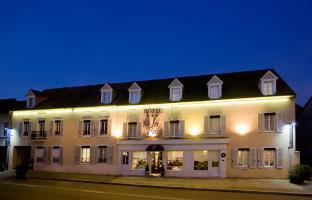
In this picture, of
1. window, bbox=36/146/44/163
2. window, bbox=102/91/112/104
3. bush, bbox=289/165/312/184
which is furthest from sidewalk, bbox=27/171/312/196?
window, bbox=102/91/112/104

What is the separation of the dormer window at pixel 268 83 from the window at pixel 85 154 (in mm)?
16775

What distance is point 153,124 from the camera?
118ft

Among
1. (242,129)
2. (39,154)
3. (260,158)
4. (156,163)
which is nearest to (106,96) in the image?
(156,163)

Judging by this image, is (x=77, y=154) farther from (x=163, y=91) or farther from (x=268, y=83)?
(x=268, y=83)

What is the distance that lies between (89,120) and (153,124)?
6706 mm

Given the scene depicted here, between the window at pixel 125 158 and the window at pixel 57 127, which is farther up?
the window at pixel 57 127

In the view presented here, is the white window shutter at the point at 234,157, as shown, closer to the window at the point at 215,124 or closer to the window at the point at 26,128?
the window at the point at 215,124

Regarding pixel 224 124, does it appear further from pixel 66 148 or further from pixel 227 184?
pixel 66 148

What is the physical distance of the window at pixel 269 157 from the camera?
1235 inches

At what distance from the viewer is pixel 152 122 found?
36.1 metres

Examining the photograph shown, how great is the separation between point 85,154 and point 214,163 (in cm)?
1265

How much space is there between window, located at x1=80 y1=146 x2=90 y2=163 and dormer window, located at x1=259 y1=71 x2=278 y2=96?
55.0ft

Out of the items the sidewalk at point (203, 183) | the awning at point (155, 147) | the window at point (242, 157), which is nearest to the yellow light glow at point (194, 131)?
the awning at point (155, 147)

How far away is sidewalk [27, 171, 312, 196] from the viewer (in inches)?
985
